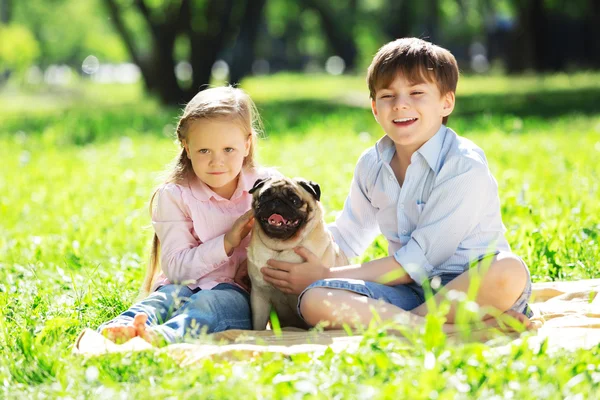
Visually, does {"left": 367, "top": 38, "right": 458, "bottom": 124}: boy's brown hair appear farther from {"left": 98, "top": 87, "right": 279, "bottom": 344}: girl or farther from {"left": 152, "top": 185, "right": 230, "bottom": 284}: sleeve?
{"left": 152, "top": 185, "right": 230, "bottom": 284}: sleeve

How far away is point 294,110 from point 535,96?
17.2 ft

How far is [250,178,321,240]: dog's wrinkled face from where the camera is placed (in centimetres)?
402

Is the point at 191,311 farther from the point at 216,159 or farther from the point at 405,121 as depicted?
the point at 405,121

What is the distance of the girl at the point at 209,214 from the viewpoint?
4258 millimetres

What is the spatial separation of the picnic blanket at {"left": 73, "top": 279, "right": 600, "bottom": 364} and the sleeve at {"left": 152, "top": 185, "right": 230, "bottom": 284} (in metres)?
0.51

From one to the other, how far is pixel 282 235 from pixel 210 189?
68 centimetres

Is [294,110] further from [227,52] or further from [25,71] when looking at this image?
[25,71]

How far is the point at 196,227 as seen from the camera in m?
4.51

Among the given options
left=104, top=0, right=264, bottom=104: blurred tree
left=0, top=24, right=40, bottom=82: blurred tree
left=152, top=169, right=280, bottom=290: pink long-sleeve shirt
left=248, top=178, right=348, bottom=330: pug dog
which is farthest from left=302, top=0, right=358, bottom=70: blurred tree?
left=248, top=178, right=348, bottom=330: pug dog

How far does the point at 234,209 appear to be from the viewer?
15.1 ft

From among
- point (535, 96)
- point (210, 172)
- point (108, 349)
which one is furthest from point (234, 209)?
point (535, 96)

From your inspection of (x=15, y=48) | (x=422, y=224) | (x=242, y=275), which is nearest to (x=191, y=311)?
(x=242, y=275)

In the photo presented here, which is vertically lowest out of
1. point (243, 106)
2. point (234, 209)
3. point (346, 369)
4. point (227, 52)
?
point (346, 369)

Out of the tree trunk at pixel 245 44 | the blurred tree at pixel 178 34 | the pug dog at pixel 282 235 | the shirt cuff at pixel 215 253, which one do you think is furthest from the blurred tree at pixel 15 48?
the pug dog at pixel 282 235
